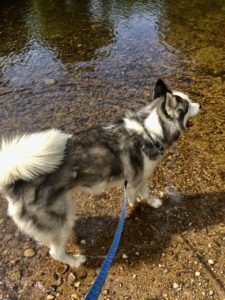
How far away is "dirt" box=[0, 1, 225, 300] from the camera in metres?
3.49

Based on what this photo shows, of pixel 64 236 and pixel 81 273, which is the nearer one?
pixel 64 236

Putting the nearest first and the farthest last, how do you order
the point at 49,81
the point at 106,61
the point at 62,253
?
the point at 62,253, the point at 49,81, the point at 106,61

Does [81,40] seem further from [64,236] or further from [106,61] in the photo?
[64,236]

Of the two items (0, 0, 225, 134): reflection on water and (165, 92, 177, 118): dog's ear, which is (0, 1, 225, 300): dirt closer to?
(0, 0, 225, 134): reflection on water

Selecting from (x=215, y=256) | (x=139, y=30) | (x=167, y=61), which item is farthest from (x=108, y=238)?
(x=139, y=30)

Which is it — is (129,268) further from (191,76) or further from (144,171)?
(191,76)

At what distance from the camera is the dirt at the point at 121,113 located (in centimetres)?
349

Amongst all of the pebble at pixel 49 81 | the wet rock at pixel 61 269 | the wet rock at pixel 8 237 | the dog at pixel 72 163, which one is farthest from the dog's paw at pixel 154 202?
the pebble at pixel 49 81

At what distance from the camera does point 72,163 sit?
3104 mm

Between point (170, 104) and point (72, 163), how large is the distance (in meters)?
1.27

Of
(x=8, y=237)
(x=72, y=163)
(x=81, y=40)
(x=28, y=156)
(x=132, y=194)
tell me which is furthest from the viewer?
(x=81, y=40)

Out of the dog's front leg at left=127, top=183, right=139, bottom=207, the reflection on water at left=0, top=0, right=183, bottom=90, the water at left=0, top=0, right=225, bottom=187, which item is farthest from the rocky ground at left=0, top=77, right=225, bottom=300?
the reflection on water at left=0, top=0, right=183, bottom=90

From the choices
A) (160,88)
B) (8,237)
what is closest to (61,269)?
(8,237)

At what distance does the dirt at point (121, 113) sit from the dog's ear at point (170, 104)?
4.70 feet
